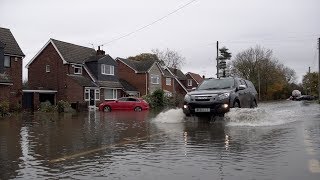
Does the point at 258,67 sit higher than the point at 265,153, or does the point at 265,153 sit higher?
the point at 258,67

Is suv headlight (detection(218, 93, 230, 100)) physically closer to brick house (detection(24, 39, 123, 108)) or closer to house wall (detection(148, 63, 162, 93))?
brick house (detection(24, 39, 123, 108))

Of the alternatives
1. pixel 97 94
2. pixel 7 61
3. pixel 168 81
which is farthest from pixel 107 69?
pixel 168 81

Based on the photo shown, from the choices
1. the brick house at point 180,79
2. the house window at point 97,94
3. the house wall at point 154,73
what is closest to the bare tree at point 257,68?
the brick house at point 180,79

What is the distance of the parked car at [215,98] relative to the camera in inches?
560

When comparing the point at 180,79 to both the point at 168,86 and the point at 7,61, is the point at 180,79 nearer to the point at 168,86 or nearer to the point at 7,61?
the point at 168,86

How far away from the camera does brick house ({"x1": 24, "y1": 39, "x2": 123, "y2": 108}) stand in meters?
41.3

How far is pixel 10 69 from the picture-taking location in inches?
1302

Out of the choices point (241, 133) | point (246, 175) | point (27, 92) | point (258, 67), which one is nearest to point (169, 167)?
point (246, 175)

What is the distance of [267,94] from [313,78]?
10.5m

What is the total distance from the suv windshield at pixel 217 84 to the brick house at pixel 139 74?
135 feet

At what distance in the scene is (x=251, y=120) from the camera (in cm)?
1452

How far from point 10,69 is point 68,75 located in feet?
29.4

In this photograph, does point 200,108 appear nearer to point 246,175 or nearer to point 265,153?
point 265,153

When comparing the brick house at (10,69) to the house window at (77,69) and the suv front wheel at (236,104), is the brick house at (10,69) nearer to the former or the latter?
the house window at (77,69)
